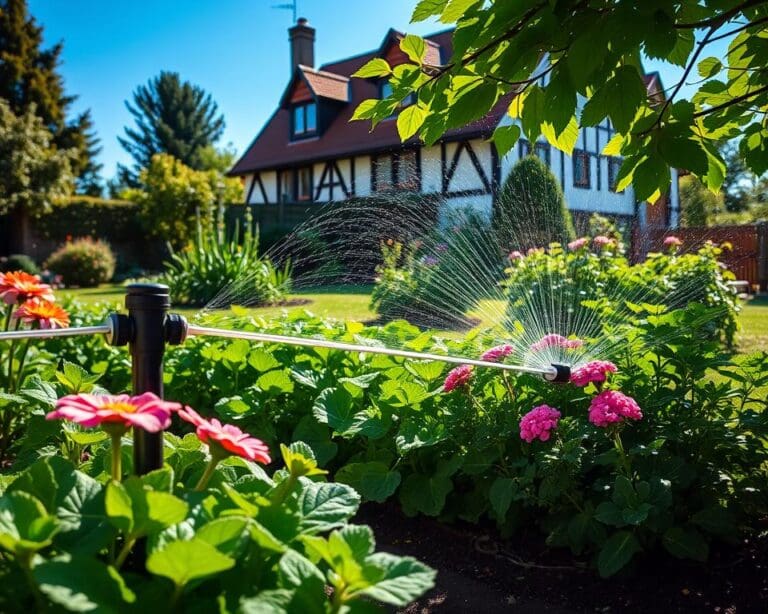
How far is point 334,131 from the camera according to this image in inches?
788

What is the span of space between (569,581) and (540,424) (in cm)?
47

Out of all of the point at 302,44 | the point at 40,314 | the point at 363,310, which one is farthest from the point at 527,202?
the point at 302,44

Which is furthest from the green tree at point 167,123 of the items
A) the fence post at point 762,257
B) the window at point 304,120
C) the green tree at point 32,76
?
the fence post at point 762,257

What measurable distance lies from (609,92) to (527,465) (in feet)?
3.56

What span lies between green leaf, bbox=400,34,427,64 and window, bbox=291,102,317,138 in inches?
766

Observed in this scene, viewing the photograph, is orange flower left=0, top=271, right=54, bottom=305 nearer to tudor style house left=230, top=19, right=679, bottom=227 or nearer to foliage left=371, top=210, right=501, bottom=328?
foliage left=371, top=210, right=501, bottom=328

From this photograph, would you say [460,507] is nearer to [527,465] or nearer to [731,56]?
[527,465]

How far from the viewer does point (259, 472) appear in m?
1.29

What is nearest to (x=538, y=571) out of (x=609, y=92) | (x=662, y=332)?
(x=662, y=332)

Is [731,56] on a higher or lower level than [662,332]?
higher

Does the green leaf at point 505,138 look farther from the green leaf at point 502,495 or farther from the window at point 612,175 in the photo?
the green leaf at point 502,495

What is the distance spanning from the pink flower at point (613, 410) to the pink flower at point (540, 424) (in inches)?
4.4

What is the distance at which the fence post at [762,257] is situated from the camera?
3.32 meters

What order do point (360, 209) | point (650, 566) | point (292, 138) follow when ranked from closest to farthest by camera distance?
point (650, 566) → point (360, 209) → point (292, 138)
